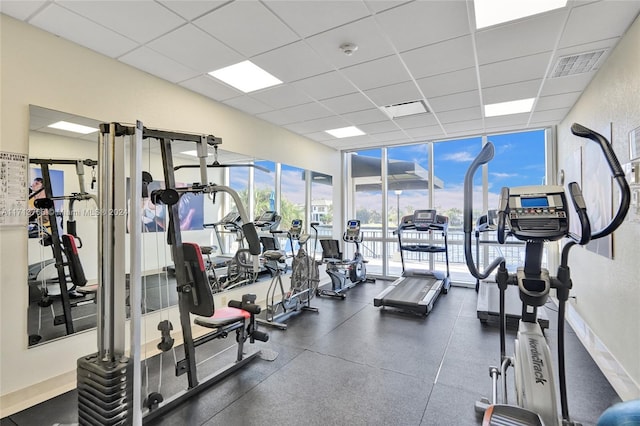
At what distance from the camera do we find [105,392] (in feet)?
5.75

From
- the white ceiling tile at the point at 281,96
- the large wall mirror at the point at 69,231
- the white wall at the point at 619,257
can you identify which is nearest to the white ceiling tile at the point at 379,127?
the white ceiling tile at the point at 281,96

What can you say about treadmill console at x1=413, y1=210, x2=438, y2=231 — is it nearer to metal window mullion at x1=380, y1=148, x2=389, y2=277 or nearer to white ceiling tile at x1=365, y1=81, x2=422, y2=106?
metal window mullion at x1=380, y1=148, x2=389, y2=277

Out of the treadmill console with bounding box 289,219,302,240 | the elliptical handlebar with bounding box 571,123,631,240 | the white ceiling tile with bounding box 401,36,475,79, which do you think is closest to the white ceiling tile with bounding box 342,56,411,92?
the white ceiling tile with bounding box 401,36,475,79

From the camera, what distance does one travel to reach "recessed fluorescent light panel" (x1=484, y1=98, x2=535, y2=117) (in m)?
4.53

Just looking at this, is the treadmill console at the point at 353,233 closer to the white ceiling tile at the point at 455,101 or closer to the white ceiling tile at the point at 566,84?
the white ceiling tile at the point at 455,101

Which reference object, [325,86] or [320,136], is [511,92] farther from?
[320,136]

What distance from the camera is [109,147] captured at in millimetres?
1960

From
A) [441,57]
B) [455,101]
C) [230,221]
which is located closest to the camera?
[441,57]

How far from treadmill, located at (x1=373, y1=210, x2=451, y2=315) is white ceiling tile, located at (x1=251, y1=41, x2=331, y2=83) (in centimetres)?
348

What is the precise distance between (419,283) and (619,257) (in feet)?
10.9

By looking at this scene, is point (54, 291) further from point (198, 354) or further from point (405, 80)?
point (405, 80)

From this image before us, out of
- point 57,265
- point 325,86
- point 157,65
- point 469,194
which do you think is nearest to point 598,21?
point 469,194

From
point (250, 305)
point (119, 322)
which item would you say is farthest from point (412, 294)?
point (119, 322)

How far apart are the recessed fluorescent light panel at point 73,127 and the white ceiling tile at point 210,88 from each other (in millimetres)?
1227
